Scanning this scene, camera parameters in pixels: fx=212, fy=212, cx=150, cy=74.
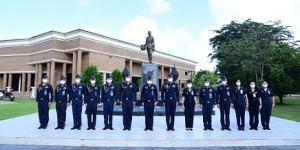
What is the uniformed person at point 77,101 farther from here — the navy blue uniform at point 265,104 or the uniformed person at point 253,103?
the navy blue uniform at point 265,104

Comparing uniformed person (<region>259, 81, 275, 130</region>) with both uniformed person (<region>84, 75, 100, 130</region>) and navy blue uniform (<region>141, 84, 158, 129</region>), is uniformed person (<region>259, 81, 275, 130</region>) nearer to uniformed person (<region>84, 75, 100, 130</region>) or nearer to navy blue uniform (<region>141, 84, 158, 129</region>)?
navy blue uniform (<region>141, 84, 158, 129</region>)

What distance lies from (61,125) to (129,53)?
3112 cm

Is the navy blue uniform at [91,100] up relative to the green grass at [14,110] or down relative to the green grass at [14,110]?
up

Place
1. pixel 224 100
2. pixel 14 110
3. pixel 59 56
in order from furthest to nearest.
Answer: pixel 59 56 → pixel 14 110 → pixel 224 100

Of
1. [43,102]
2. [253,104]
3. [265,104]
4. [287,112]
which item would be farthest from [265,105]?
[287,112]

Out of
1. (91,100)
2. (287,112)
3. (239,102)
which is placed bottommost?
(287,112)

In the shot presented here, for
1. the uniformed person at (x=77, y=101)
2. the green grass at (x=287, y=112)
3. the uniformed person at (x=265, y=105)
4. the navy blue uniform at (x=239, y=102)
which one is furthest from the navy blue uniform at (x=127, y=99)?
the green grass at (x=287, y=112)

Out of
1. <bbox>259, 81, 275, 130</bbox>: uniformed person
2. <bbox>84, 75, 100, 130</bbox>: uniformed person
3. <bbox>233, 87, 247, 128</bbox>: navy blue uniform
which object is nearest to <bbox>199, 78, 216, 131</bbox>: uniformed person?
<bbox>233, 87, 247, 128</bbox>: navy blue uniform

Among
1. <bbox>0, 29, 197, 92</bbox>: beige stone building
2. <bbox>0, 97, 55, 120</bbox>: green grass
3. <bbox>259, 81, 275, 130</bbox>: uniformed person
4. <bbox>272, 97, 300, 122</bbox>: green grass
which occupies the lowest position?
<bbox>272, 97, 300, 122</bbox>: green grass

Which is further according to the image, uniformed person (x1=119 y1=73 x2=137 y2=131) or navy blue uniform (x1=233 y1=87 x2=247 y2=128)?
navy blue uniform (x1=233 y1=87 x2=247 y2=128)

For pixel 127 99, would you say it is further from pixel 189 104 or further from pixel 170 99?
pixel 189 104

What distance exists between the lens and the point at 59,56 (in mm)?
31281

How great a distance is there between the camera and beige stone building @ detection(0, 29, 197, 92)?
30609 mm

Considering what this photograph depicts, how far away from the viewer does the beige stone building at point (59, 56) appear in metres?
30.6
